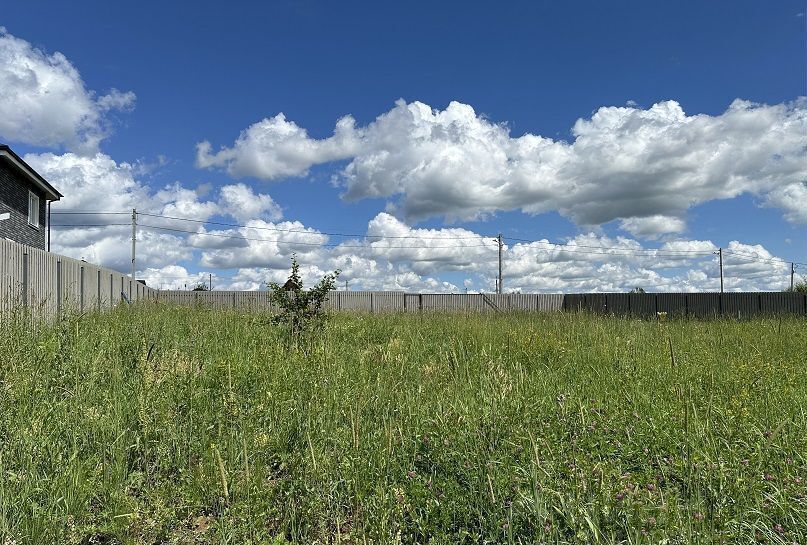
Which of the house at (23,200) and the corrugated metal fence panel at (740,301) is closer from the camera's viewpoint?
the house at (23,200)

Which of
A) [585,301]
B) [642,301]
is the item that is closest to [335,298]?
[585,301]

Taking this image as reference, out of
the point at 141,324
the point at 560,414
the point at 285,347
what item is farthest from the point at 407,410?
the point at 141,324

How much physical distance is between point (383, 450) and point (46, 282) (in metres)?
9.83

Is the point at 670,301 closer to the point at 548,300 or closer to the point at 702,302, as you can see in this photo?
the point at 702,302

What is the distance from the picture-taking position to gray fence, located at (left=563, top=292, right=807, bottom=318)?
21156 millimetres

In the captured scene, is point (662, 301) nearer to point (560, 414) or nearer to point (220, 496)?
point (560, 414)

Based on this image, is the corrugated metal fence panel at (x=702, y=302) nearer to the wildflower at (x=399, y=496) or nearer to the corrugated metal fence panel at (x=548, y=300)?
the corrugated metal fence panel at (x=548, y=300)

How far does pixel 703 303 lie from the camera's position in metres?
22.6

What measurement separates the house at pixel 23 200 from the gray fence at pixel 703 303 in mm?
22440

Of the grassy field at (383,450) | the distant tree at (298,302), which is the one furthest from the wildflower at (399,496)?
the distant tree at (298,302)

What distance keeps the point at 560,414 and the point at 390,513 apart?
1632mm

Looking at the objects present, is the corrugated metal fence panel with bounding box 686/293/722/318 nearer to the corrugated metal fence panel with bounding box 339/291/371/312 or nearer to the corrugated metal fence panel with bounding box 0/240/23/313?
the corrugated metal fence panel with bounding box 339/291/371/312

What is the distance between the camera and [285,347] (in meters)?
6.33

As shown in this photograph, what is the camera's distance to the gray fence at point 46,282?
7812 millimetres
